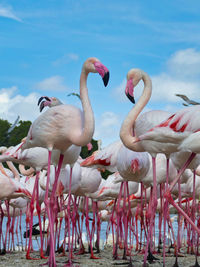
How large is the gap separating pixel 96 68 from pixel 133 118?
0.69 m

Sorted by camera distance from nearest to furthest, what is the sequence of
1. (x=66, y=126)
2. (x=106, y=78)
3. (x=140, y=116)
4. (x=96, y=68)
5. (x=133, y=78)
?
1. (x=106, y=78)
2. (x=66, y=126)
3. (x=96, y=68)
4. (x=133, y=78)
5. (x=140, y=116)

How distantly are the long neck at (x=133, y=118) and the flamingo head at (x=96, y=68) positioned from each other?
0.56 meters

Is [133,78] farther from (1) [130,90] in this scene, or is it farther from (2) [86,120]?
(2) [86,120]

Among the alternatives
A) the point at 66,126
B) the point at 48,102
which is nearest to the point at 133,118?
the point at 66,126

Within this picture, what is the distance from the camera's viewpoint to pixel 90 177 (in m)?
7.29

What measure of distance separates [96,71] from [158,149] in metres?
1.12

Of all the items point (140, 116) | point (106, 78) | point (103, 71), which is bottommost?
point (140, 116)

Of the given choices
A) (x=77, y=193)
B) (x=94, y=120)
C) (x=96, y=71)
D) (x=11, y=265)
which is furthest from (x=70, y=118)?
(x=77, y=193)

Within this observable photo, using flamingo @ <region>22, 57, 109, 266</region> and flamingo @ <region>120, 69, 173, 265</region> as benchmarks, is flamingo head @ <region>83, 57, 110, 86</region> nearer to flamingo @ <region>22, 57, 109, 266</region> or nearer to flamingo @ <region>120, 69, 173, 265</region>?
flamingo @ <region>22, 57, 109, 266</region>

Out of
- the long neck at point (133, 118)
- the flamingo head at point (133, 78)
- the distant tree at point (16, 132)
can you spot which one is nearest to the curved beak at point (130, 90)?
the flamingo head at point (133, 78)

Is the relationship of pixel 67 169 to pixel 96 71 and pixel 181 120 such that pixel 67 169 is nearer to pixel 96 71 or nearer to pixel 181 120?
pixel 96 71

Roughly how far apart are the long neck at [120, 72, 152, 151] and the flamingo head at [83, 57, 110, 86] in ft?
1.83

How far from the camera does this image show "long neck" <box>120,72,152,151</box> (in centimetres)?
Answer: 473

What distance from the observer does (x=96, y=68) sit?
16.1 ft
